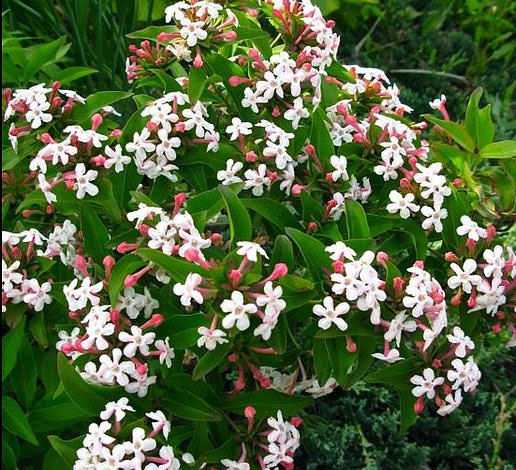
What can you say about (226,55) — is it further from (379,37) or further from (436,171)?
(379,37)

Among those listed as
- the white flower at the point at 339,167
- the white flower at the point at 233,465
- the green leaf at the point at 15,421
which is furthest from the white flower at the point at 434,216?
the green leaf at the point at 15,421

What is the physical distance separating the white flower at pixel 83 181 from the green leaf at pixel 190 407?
0.33 meters

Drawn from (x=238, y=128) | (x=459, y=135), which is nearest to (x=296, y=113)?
(x=238, y=128)

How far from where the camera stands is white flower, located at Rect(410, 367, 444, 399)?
114 centimetres

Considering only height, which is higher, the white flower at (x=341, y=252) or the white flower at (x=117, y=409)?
the white flower at (x=341, y=252)

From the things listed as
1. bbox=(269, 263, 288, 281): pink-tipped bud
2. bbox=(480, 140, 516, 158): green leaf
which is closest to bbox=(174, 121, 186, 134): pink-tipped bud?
bbox=(269, 263, 288, 281): pink-tipped bud

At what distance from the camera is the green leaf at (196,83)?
130 centimetres

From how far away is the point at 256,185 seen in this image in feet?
4.18

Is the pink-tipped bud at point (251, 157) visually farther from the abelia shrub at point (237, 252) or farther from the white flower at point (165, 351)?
the white flower at point (165, 351)

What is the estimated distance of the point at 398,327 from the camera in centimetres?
109

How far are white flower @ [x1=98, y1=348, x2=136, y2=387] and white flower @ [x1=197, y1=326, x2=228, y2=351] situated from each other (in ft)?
0.35

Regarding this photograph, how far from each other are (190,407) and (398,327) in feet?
1.08

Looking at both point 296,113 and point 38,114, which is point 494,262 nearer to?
point 296,113

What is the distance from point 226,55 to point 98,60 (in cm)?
93
